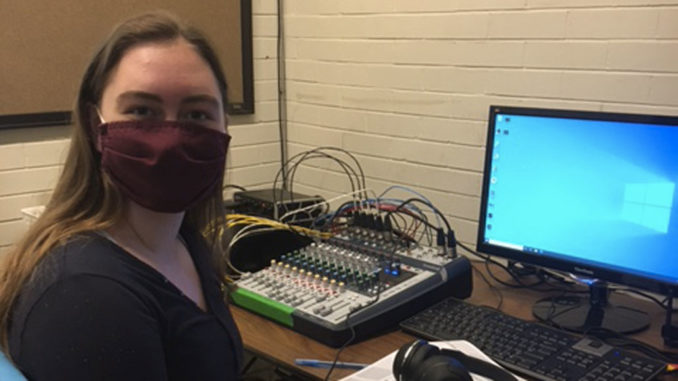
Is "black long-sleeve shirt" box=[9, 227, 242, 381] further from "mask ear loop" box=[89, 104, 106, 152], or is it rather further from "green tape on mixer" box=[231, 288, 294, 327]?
"green tape on mixer" box=[231, 288, 294, 327]

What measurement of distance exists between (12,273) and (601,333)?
1.19 meters

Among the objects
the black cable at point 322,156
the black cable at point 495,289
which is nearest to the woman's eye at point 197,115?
the black cable at point 495,289

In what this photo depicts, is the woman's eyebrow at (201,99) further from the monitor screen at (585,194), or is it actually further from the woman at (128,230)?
the monitor screen at (585,194)

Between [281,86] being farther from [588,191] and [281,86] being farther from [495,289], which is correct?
[588,191]

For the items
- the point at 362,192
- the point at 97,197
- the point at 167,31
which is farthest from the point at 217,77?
the point at 362,192

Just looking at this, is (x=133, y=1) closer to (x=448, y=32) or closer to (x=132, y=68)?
(x=448, y=32)

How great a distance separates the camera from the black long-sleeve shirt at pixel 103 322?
0.86m

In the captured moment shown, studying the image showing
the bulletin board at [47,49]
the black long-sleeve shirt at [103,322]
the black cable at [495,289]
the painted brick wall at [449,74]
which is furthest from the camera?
the bulletin board at [47,49]

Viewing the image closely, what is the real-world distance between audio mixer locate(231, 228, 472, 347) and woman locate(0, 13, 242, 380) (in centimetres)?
23

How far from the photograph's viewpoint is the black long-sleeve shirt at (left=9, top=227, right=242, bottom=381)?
0.86 meters

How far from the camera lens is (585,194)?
4.69ft

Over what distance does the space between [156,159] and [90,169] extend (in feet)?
0.51

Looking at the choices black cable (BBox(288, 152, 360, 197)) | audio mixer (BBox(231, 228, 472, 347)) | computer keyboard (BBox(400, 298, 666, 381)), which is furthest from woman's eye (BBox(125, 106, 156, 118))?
black cable (BBox(288, 152, 360, 197))

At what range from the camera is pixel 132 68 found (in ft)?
3.37
